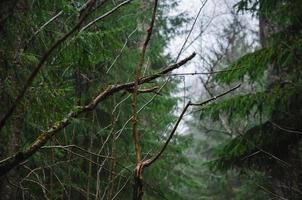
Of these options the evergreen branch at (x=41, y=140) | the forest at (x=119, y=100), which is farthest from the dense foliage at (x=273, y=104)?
the evergreen branch at (x=41, y=140)

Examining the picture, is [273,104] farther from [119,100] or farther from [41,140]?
[41,140]

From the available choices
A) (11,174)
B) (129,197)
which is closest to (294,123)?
(129,197)

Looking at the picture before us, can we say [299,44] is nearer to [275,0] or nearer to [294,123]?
[275,0]

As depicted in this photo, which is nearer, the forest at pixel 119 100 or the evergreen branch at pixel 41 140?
the evergreen branch at pixel 41 140

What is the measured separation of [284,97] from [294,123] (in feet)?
2.30

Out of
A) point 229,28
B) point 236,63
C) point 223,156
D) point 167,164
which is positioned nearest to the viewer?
point 236,63

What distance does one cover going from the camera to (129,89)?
107 inches

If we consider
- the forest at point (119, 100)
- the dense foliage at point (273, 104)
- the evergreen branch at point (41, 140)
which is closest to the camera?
the evergreen branch at point (41, 140)

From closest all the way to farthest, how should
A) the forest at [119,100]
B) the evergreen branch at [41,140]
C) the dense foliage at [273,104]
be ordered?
the evergreen branch at [41,140] → the forest at [119,100] → the dense foliage at [273,104]

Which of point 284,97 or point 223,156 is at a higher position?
point 284,97

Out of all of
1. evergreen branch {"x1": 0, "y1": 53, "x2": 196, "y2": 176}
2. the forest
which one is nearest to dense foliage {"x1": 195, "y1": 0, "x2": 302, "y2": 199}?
the forest

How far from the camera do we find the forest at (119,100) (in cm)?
249

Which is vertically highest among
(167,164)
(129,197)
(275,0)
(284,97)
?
(275,0)

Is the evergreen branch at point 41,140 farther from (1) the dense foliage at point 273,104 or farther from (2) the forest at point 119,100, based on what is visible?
(1) the dense foliage at point 273,104
